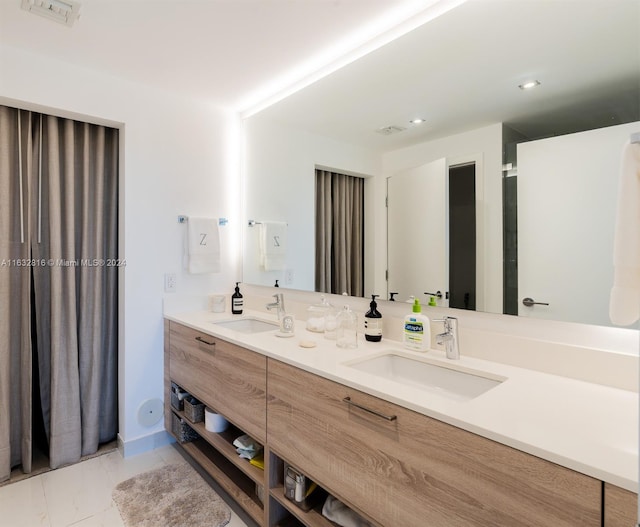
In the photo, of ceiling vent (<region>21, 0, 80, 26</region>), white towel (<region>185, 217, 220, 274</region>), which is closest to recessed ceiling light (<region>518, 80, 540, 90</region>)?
ceiling vent (<region>21, 0, 80, 26</region>)

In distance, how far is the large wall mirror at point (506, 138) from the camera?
1.11 meters

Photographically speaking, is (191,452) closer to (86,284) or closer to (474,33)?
(86,284)

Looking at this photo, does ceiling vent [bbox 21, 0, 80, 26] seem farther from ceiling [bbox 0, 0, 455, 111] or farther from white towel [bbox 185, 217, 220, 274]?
white towel [bbox 185, 217, 220, 274]

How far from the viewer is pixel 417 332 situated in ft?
4.66

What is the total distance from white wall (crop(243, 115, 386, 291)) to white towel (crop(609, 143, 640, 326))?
3.59 ft

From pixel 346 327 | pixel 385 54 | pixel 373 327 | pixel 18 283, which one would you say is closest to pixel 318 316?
pixel 346 327

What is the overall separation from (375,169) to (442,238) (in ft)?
1.63

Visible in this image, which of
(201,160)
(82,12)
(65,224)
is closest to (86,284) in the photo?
(65,224)

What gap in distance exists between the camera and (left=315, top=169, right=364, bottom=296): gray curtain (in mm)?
1880

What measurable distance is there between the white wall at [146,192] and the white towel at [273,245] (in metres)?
0.43

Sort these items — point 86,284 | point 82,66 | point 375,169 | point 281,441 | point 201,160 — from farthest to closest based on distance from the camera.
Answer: point 201,160
point 86,284
point 82,66
point 375,169
point 281,441

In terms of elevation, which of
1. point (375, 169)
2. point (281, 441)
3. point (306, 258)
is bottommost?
point (281, 441)

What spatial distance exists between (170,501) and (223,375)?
694 mm

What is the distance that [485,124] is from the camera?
1.38 m
